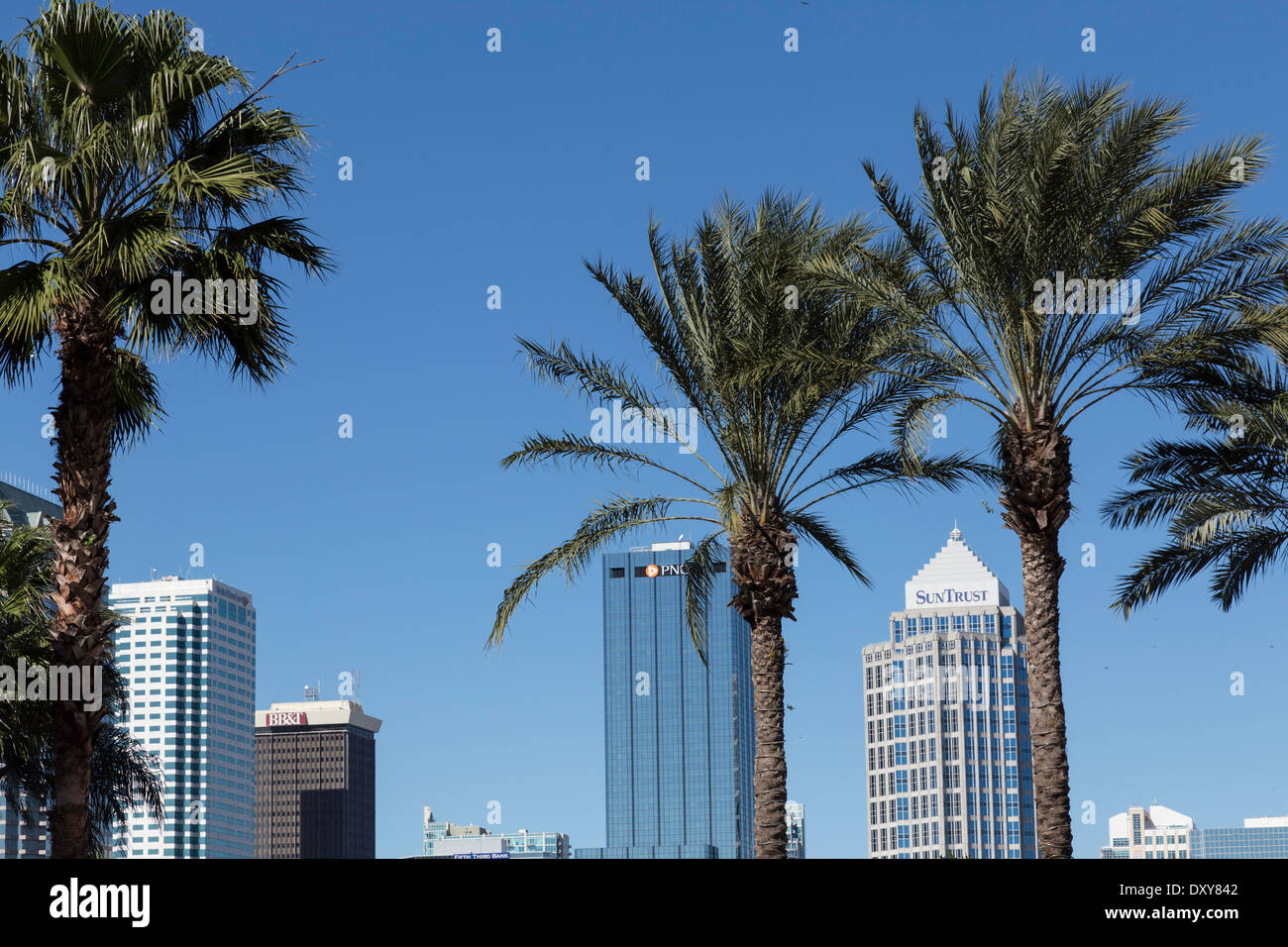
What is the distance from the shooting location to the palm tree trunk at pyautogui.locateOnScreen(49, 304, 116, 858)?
15.9 meters

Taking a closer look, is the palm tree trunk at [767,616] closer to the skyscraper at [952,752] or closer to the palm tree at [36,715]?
the palm tree at [36,715]

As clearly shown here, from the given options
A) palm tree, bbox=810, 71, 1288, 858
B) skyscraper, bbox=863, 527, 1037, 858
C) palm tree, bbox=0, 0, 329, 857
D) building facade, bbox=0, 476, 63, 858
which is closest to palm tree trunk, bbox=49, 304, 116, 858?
Result: palm tree, bbox=0, 0, 329, 857

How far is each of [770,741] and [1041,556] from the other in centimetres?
560

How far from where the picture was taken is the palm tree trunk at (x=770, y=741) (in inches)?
907

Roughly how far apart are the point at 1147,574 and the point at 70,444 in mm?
18923

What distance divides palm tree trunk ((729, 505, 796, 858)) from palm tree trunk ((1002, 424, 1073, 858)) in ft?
14.4

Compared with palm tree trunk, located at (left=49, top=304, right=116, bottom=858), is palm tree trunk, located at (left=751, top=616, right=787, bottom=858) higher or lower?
lower

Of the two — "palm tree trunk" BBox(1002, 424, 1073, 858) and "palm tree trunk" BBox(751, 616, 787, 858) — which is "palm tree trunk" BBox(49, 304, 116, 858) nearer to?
"palm tree trunk" BBox(751, 616, 787, 858)

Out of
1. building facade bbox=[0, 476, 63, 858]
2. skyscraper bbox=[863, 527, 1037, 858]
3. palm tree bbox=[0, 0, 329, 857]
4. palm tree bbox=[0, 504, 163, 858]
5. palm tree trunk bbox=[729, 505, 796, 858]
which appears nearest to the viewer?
palm tree bbox=[0, 0, 329, 857]

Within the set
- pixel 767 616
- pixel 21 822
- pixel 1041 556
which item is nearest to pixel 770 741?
pixel 767 616

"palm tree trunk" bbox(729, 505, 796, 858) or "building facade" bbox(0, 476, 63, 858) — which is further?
"building facade" bbox(0, 476, 63, 858)

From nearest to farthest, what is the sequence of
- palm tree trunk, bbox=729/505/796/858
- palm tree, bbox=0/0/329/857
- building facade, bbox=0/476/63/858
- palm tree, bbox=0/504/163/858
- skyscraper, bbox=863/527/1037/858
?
palm tree, bbox=0/0/329/857 < palm tree, bbox=0/504/163/858 < palm tree trunk, bbox=729/505/796/858 < building facade, bbox=0/476/63/858 < skyscraper, bbox=863/527/1037/858
